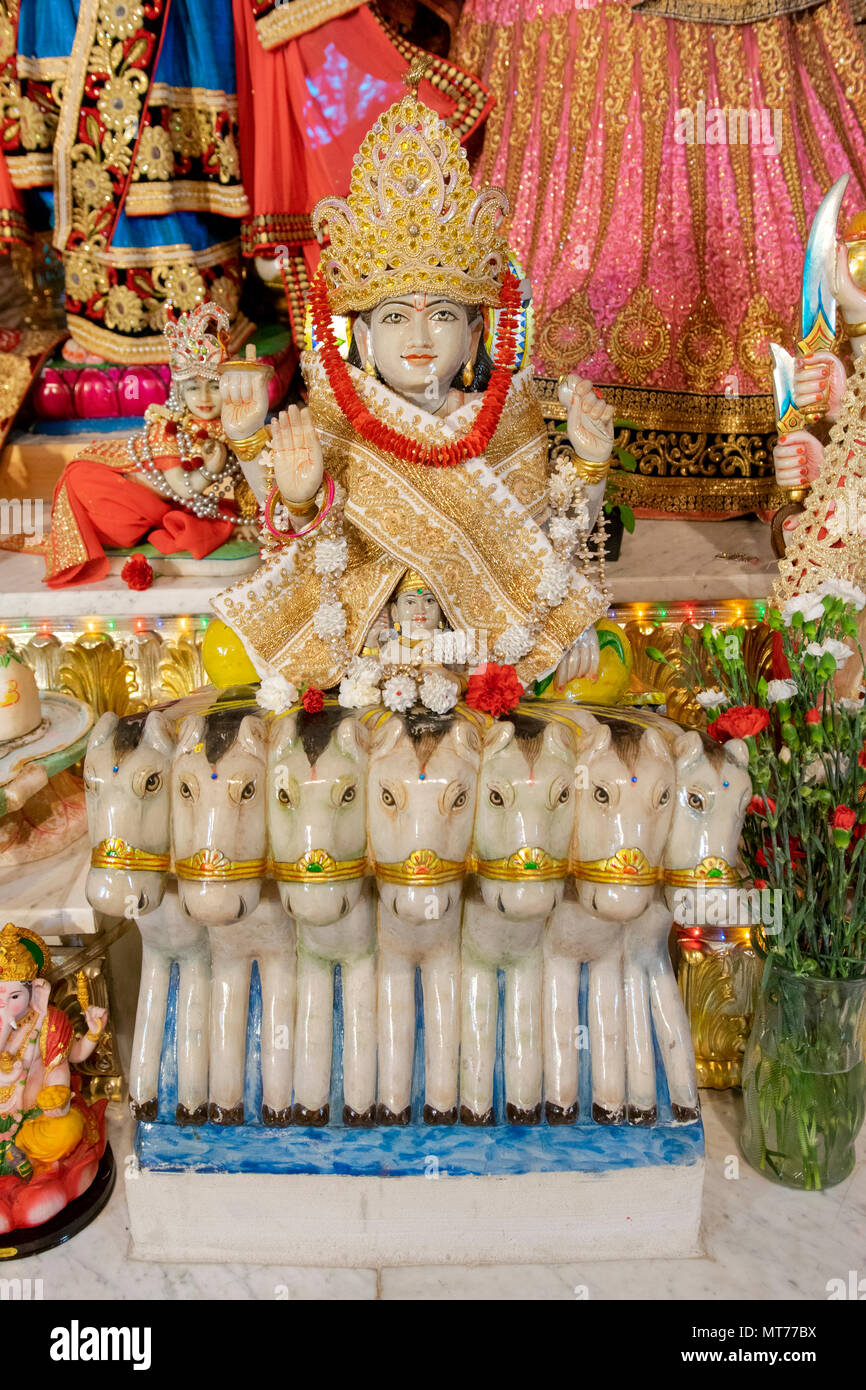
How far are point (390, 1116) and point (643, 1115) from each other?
0.41m

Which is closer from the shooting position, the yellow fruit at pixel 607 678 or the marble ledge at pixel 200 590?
the yellow fruit at pixel 607 678

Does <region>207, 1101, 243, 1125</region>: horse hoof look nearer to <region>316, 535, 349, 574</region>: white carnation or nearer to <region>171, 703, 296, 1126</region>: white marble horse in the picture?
<region>171, 703, 296, 1126</region>: white marble horse

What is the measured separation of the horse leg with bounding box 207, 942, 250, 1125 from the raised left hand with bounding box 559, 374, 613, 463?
1.13 metres

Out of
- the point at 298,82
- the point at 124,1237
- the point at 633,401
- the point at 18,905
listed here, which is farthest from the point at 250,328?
the point at 124,1237

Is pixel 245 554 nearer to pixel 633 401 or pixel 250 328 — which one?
pixel 250 328

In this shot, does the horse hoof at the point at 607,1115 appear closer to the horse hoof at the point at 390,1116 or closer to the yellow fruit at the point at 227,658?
the horse hoof at the point at 390,1116

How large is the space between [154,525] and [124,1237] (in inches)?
67.9

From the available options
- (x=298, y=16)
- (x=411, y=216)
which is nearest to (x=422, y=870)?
(x=411, y=216)

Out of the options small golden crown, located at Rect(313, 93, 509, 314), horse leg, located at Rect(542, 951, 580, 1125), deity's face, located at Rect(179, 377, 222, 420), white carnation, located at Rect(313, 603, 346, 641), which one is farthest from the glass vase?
deity's face, located at Rect(179, 377, 222, 420)

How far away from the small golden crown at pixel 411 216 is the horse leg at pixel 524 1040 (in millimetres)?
1254

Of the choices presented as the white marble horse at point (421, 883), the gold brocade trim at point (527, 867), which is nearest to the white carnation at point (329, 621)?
the white marble horse at point (421, 883)

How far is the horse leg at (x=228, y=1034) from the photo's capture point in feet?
6.59

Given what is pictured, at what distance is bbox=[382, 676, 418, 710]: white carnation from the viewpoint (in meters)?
2.10

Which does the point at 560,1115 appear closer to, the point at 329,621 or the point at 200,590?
the point at 329,621
